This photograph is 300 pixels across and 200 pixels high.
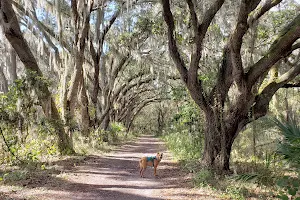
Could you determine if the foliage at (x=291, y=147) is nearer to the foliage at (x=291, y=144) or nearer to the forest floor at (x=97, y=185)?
the foliage at (x=291, y=144)

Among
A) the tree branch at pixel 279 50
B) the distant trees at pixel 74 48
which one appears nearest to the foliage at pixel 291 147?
the tree branch at pixel 279 50

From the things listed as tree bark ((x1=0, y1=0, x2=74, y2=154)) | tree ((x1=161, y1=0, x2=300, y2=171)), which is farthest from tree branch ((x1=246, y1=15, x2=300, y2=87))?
tree bark ((x1=0, y1=0, x2=74, y2=154))

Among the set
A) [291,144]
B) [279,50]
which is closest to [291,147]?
[291,144]

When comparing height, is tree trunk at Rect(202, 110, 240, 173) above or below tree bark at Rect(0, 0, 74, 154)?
below

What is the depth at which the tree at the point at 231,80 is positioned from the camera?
690 cm

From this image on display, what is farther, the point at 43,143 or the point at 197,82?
the point at 43,143

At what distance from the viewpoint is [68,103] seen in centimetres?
1136

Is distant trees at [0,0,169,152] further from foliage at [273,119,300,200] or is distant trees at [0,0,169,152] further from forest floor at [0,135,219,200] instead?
foliage at [273,119,300,200]

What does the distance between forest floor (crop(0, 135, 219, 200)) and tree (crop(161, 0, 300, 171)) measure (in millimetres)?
1339

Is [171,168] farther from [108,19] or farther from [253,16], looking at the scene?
[108,19]

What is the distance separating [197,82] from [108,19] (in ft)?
33.2

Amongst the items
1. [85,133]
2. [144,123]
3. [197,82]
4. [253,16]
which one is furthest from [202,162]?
[144,123]

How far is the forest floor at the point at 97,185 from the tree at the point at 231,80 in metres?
1.34

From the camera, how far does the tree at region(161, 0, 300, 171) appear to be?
6.90 metres
